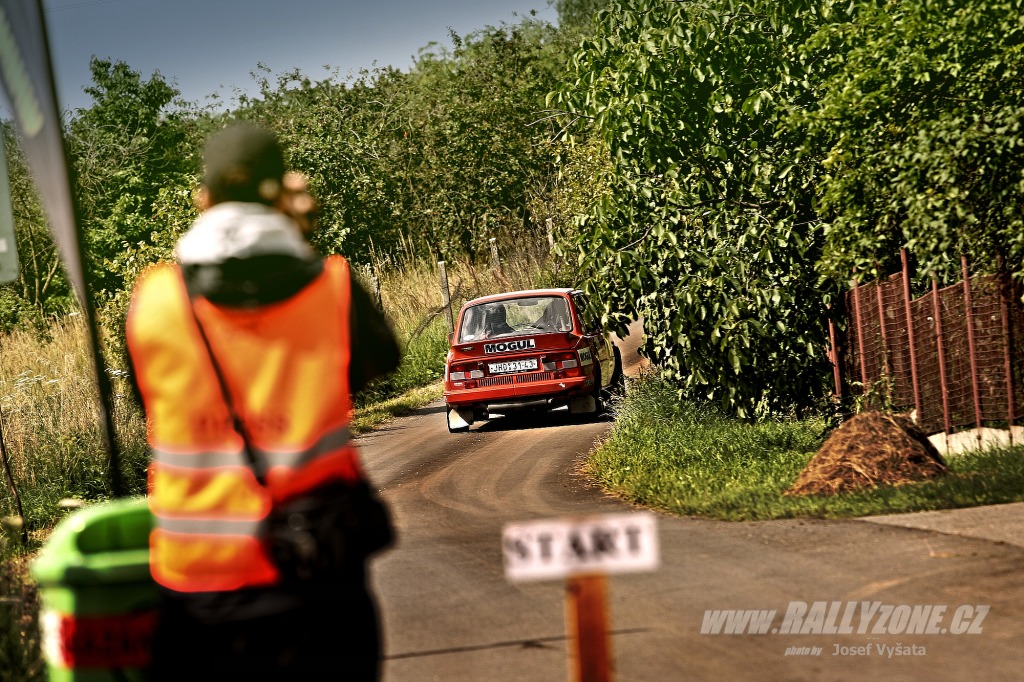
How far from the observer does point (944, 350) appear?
1218cm

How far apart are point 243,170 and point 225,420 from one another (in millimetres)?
666

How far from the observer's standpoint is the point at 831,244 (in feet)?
37.3

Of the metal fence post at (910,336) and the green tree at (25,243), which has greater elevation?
the green tree at (25,243)

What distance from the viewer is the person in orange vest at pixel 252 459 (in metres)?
3.00

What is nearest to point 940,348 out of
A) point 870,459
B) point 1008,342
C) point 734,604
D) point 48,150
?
point 1008,342

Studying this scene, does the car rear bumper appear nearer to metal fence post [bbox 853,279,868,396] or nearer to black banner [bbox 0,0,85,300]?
metal fence post [bbox 853,279,868,396]

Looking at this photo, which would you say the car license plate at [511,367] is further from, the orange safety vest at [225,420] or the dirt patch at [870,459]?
the orange safety vest at [225,420]

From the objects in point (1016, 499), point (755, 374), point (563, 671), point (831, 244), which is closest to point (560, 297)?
point (755, 374)

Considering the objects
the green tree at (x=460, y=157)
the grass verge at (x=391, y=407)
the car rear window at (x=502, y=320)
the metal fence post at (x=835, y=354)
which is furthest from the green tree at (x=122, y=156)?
the metal fence post at (x=835, y=354)

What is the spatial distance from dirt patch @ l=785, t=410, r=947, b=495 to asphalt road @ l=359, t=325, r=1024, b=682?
120 centimetres

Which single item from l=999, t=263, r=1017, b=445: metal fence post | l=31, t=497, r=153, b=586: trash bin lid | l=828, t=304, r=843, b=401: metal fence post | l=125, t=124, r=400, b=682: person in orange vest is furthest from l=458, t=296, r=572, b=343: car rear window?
l=125, t=124, r=400, b=682: person in orange vest

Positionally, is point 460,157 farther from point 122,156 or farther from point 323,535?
point 323,535

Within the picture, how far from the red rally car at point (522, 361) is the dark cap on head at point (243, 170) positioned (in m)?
12.7

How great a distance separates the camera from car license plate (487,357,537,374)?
16266 mm
